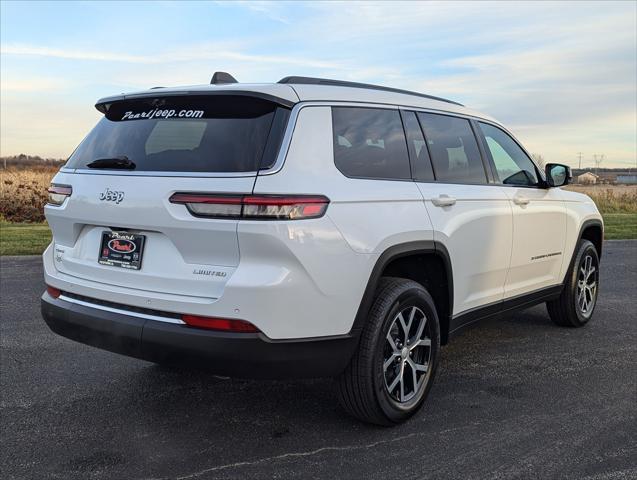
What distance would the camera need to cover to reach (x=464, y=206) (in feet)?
13.5

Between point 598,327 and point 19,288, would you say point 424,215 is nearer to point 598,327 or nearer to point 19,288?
point 598,327

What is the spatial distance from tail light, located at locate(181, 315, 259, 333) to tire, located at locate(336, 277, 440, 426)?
68 cm

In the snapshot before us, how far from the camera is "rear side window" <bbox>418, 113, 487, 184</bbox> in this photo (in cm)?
411

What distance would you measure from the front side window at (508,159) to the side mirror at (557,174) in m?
0.13

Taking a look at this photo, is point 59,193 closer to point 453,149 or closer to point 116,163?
point 116,163

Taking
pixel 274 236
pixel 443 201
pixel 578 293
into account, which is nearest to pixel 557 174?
pixel 578 293

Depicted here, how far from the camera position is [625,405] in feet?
12.9

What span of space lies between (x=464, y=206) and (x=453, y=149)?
0.44 m

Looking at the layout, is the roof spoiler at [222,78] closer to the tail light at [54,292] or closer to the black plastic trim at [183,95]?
the black plastic trim at [183,95]

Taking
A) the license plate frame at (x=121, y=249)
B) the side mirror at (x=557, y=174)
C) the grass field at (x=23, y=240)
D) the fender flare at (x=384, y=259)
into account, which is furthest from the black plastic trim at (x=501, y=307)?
the grass field at (x=23, y=240)

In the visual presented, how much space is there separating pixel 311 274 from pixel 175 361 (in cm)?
79

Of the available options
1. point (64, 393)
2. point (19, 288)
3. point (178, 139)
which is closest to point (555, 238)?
point (178, 139)

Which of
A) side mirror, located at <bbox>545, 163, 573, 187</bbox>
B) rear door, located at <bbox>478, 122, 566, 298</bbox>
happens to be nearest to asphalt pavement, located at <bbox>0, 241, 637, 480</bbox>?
rear door, located at <bbox>478, 122, 566, 298</bbox>

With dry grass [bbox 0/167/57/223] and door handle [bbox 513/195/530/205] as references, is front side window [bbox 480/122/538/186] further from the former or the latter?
dry grass [bbox 0/167/57/223]
